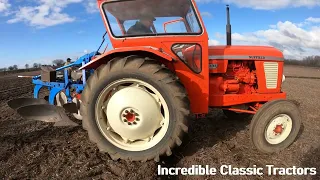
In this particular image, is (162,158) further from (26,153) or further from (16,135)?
(16,135)

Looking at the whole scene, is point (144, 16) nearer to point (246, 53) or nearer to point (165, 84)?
point (165, 84)

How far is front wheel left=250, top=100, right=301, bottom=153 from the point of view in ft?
13.8

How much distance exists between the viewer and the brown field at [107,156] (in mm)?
3531

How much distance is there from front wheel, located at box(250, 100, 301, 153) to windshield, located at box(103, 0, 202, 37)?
Answer: 1534 mm

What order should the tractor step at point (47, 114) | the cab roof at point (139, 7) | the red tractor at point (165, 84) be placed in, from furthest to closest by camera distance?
the tractor step at point (47, 114) → the cab roof at point (139, 7) → the red tractor at point (165, 84)

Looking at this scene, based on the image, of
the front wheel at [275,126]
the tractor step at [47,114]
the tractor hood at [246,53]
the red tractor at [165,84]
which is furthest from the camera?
the tractor step at [47,114]

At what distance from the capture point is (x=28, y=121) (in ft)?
20.5

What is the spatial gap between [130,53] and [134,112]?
819 mm

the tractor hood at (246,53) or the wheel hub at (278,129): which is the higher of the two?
the tractor hood at (246,53)

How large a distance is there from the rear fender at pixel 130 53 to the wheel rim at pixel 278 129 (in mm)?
1832

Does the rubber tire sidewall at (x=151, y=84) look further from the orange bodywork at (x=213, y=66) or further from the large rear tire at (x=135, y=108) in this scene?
the orange bodywork at (x=213, y=66)

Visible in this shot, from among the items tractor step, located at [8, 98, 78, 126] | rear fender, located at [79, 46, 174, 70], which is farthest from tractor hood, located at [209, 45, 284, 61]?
tractor step, located at [8, 98, 78, 126]

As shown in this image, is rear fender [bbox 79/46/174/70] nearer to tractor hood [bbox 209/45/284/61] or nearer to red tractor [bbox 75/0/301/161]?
red tractor [bbox 75/0/301/161]

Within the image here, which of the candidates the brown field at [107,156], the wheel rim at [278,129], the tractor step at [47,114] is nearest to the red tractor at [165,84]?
the wheel rim at [278,129]
